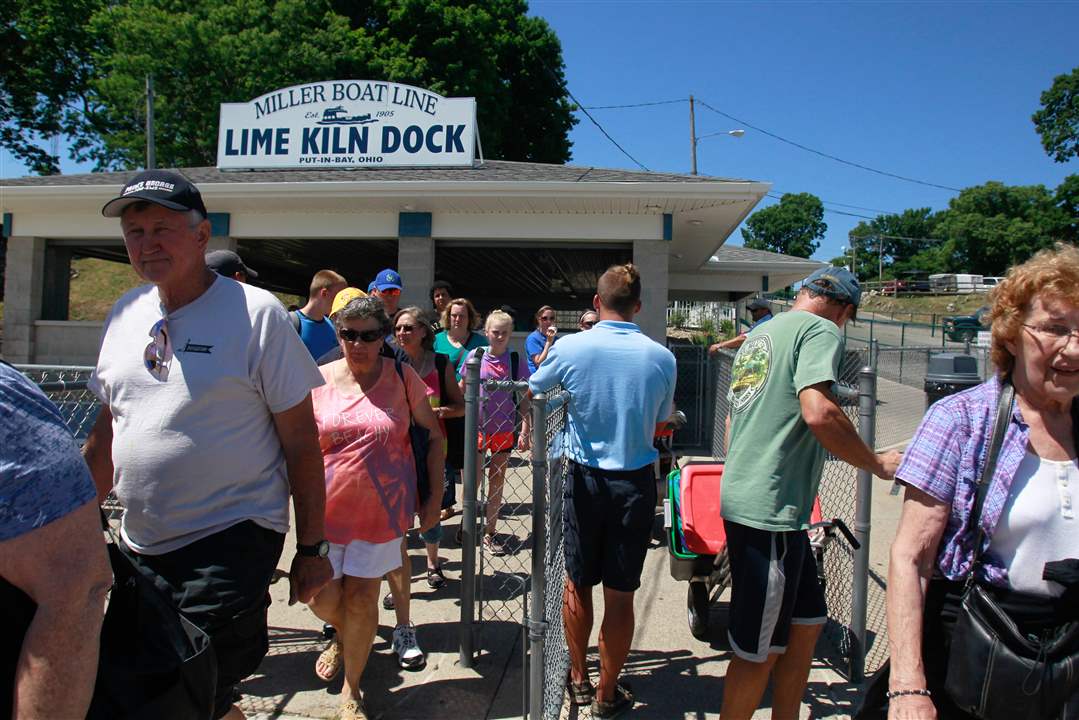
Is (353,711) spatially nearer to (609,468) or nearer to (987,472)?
(609,468)

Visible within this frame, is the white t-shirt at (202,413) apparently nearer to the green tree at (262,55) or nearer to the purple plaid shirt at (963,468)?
the purple plaid shirt at (963,468)

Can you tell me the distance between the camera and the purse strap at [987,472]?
1.76 m

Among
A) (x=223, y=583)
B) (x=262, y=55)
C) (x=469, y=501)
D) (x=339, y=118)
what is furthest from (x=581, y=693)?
(x=262, y=55)

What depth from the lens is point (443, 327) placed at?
5457 millimetres

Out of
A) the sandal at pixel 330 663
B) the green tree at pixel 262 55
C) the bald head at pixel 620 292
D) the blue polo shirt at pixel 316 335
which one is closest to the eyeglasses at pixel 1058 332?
the bald head at pixel 620 292

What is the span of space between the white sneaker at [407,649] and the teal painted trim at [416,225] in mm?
7925

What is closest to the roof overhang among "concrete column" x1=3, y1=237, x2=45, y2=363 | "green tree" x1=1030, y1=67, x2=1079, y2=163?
"concrete column" x1=3, y1=237, x2=45, y2=363

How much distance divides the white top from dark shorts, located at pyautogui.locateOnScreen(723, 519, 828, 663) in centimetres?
76

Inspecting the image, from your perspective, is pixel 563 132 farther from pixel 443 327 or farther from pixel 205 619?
pixel 205 619

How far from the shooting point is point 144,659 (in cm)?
150

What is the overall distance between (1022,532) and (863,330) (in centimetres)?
3474

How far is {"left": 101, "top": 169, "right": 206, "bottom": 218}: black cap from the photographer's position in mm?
1938

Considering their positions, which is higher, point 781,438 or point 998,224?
point 998,224

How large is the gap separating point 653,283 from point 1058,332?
850cm
